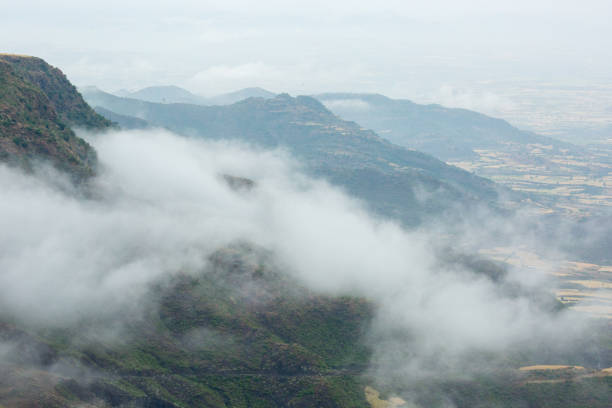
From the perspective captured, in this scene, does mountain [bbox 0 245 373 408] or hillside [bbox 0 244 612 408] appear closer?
mountain [bbox 0 245 373 408]

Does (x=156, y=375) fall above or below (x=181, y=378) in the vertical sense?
above

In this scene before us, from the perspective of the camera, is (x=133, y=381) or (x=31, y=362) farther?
(x=133, y=381)

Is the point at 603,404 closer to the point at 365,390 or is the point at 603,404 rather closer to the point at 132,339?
the point at 365,390

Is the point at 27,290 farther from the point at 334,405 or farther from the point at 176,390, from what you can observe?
the point at 334,405

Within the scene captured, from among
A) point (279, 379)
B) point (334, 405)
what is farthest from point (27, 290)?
point (334, 405)

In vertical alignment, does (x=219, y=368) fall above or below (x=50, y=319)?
below

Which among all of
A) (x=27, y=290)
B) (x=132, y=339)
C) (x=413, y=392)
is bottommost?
(x=413, y=392)

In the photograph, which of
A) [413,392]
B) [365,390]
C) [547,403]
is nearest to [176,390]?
[365,390]

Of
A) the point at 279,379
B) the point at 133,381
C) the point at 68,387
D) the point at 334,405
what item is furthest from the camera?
the point at 279,379

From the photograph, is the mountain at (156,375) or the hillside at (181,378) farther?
the hillside at (181,378)

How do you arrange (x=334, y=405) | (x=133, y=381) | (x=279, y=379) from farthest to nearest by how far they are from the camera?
1. (x=279, y=379)
2. (x=334, y=405)
3. (x=133, y=381)

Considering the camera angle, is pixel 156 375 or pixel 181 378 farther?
pixel 181 378
